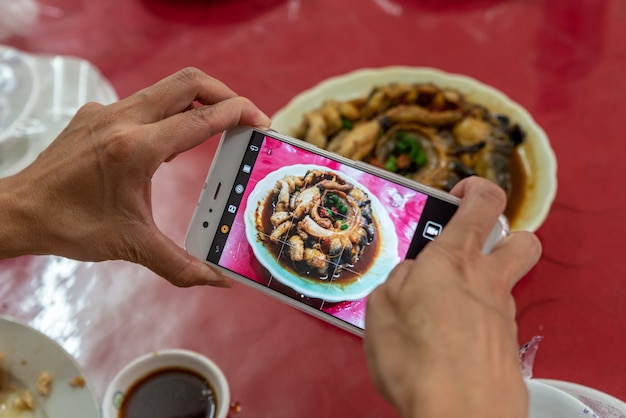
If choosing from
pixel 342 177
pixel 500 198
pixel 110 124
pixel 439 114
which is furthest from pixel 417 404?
pixel 439 114

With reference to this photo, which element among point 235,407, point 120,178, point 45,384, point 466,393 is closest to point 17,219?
point 120,178

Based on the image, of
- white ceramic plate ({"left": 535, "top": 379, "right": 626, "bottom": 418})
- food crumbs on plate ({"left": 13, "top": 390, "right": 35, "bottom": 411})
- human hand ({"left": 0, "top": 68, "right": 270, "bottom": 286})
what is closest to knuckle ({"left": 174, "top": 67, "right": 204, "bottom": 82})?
human hand ({"left": 0, "top": 68, "right": 270, "bottom": 286})

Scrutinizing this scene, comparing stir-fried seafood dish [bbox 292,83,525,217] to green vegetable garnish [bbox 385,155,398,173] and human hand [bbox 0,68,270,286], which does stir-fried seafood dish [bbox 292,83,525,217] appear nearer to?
green vegetable garnish [bbox 385,155,398,173]

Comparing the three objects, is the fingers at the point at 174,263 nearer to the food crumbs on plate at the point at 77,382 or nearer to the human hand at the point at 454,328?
the food crumbs on plate at the point at 77,382

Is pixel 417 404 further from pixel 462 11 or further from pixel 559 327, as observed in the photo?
pixel 462 11

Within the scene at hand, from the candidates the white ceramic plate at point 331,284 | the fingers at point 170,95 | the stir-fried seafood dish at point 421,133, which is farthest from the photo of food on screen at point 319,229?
the stir-fried seafood dish at point 421,133
